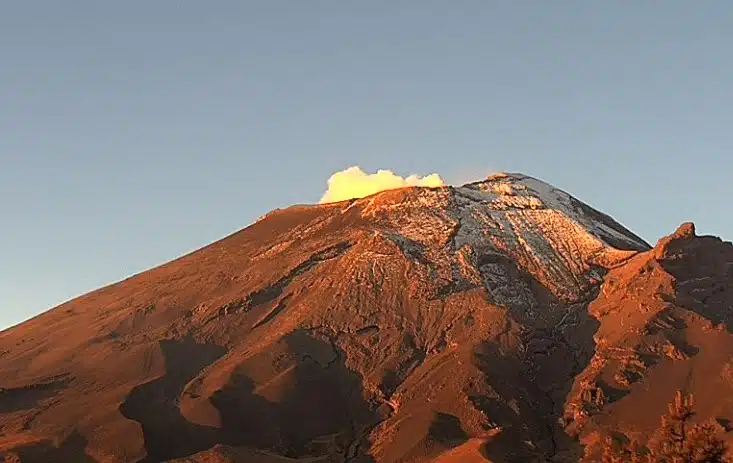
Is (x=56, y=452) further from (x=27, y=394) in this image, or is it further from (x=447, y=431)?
(x=447, y=431)

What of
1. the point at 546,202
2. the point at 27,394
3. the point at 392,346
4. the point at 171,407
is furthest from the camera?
the point at 546,202

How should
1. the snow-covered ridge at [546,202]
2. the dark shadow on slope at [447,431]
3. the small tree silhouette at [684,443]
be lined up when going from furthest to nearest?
the snow-covered ridge at [546,202], the dark shadow on slope at [447,431], the small tree silhouette at [684,443]

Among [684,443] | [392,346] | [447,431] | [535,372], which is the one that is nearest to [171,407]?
[392,346]

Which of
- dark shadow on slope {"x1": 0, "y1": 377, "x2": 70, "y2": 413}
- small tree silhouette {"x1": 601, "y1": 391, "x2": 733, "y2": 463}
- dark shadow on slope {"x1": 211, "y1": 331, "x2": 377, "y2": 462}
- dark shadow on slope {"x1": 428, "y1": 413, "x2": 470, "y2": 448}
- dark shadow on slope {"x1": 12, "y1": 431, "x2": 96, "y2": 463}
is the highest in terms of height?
dark shadow on slope {"x1": 0, "y1": 377, "x2": 70, "y2": 413}

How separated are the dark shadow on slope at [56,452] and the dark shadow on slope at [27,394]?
12.7 metres

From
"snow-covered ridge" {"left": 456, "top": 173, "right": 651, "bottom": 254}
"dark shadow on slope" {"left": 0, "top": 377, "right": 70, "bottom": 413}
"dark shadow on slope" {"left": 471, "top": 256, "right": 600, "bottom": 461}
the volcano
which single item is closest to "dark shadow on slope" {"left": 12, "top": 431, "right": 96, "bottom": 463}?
the volcano

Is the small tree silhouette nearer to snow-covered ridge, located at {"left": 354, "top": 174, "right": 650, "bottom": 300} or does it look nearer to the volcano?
the volcano

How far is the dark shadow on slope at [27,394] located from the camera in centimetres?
10369

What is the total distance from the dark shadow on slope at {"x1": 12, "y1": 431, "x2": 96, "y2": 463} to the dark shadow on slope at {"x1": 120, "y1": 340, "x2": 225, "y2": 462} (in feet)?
19.0

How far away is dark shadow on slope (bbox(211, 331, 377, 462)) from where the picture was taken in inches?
3829

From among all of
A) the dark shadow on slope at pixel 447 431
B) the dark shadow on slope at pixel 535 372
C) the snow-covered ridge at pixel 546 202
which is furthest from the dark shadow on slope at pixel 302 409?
the snow-covered ridge at pixel 546 202

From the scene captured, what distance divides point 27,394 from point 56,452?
17029mm

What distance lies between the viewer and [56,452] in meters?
91.1

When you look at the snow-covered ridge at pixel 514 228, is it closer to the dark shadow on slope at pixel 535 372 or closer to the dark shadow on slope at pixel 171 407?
the dark shadow on slope at pixel 535 372
